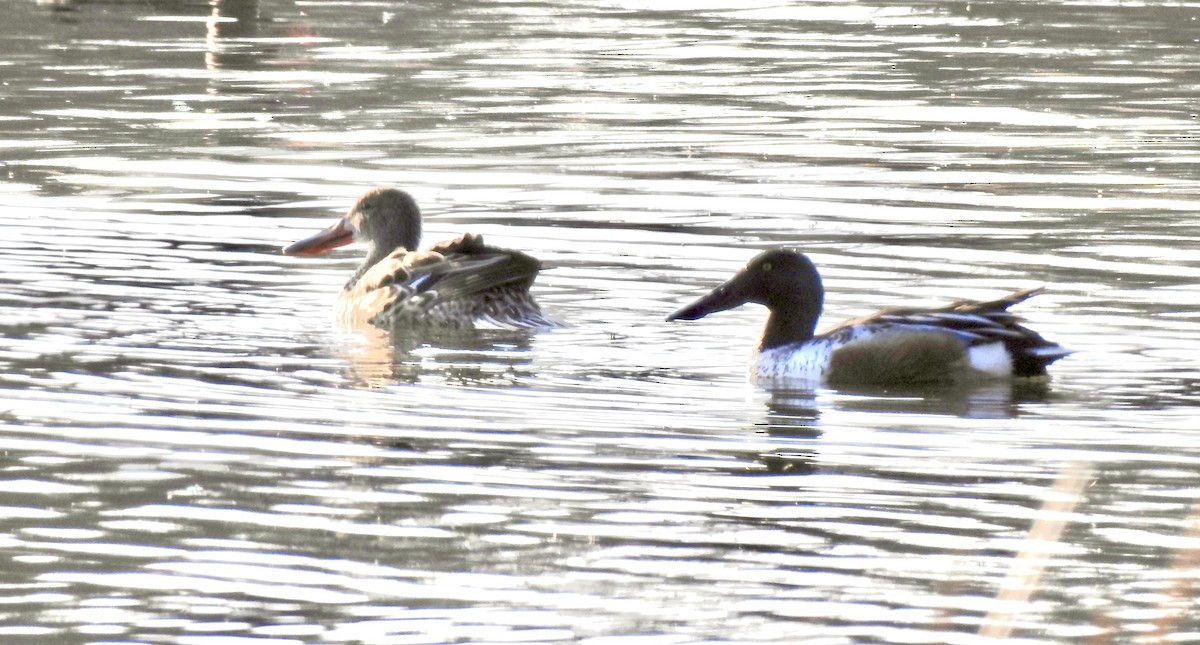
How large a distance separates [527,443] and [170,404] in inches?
63.0

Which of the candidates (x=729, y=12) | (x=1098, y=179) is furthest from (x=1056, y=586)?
(x=729, y=12)

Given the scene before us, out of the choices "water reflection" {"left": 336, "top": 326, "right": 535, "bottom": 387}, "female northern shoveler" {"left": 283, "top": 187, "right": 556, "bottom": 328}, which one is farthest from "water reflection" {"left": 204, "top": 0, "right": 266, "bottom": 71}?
"water reflection" {"left": 336, "top": 326, "right": 535, "bottom": 387}

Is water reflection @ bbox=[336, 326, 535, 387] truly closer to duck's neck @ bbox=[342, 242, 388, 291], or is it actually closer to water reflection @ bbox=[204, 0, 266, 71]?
duck's neck @ bbox=[342, 242, 388, 291]

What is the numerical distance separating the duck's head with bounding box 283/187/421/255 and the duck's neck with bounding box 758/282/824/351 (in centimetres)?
300

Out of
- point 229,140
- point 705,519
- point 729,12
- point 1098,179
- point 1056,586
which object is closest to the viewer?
point 1056,586

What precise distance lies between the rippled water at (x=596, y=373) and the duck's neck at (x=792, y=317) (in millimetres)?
220

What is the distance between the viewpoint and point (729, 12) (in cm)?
2847

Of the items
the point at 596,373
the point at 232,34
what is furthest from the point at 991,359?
the point at 232,34

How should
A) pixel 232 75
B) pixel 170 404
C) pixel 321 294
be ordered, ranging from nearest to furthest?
pixel 170 404
pixel 321 294
pixel 232 75

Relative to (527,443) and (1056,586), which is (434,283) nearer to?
(527,443)

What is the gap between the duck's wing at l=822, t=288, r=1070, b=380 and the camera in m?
10.1

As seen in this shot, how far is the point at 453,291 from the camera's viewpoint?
38.1 ft

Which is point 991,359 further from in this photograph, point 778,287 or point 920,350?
→ point 778,287

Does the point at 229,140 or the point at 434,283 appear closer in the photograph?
the point at 434,283
